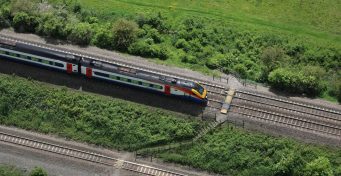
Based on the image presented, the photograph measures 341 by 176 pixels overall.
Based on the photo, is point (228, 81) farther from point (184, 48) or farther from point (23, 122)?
point (23, 122)

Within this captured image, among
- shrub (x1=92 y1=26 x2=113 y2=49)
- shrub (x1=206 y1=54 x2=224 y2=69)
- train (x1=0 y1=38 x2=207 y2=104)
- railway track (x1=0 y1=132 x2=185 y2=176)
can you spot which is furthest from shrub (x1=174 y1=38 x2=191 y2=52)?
railway track (x1=0 y1=132 x2=185 y2=176)

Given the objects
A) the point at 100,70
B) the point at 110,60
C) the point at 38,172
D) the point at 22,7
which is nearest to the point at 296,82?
the point at 110,60

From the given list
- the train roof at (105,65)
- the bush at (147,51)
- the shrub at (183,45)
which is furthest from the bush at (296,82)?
the bush at (147,51)

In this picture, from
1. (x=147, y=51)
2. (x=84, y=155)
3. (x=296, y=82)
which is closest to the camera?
(x=84, y=155)

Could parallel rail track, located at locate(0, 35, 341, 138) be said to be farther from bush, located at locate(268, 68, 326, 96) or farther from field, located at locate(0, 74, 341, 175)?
field, located at locate(0, 74, 341, 175)

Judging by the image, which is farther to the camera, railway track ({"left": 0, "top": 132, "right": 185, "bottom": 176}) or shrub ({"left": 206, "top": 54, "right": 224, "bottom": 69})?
shrub ({"left": 206, "top": 54, "right": 224, "bottom": 69})

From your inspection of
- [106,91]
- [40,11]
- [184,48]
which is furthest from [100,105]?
[40,11]

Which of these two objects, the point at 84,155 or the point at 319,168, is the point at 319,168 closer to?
the point at 319,168
